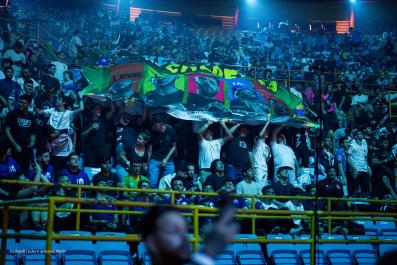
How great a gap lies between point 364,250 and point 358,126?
21.2 feet

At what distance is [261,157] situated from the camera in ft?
44.6

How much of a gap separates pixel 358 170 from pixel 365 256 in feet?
14.2

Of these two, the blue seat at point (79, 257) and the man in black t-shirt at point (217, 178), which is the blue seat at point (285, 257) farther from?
the blue seat at point (79, 257)

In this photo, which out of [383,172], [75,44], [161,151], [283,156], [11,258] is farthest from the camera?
[75,44]

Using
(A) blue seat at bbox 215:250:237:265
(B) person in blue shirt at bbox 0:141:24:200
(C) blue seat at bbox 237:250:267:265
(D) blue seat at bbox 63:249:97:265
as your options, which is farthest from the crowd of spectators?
(A) blue seat at bbox 215:250:237:265

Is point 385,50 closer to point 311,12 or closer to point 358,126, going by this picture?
point 311,12

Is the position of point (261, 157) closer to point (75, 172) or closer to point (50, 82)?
point (75, 172)

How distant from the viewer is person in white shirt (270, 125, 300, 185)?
531 inches

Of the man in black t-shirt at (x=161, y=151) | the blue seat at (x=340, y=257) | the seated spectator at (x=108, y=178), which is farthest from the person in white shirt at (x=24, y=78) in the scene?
the blue seat at (x=340, y=257)

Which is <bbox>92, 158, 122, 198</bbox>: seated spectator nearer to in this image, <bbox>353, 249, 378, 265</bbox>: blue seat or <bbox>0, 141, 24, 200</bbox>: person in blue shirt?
<bbox>0, 141, 24, 200</bbox>: person in blue shirt

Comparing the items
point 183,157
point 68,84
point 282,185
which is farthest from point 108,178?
point 68,84

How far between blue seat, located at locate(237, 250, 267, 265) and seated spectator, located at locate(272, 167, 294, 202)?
224 cm

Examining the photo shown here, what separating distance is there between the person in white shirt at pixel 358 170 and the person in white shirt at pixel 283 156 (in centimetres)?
148

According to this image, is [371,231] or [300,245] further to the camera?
[371,231]
